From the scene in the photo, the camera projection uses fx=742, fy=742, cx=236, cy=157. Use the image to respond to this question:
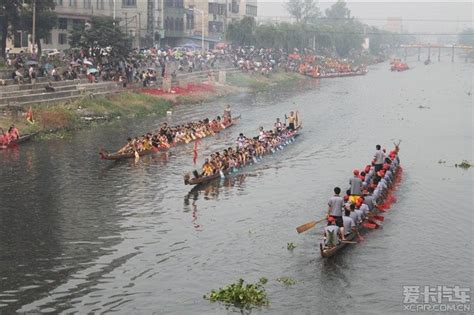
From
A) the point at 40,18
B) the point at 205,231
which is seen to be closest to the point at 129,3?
the point at 40,18

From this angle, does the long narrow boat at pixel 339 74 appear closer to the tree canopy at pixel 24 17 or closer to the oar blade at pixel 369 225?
the tree canopy at pixel 24 17

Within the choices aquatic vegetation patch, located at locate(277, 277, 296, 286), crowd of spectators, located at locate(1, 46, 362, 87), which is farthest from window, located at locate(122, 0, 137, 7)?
aquatic vegetation patch, located at locate(277, 277, 296, 286)

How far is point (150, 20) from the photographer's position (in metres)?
107

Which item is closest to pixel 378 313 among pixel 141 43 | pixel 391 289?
pixel 391 289

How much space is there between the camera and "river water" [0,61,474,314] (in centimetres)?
2458

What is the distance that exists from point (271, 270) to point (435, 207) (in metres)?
13.6

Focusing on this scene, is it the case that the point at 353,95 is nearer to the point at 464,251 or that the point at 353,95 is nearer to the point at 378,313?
the point at 464,251

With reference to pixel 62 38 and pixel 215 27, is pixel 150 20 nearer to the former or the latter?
pixel 62 38

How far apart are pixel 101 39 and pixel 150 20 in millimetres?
35096

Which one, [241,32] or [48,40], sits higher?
[241,32]

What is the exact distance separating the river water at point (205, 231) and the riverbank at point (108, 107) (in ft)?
7.92

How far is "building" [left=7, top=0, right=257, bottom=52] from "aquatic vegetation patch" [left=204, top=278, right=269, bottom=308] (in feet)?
195

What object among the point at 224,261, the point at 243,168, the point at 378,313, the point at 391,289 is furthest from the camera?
the point at 243,168

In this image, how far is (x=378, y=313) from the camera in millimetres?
23516
